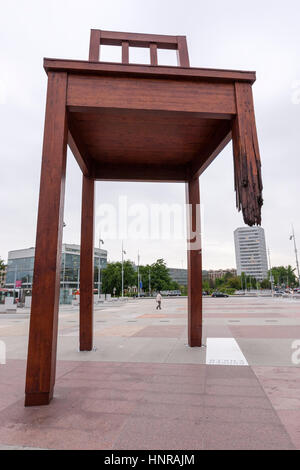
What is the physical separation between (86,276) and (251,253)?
18011 cm

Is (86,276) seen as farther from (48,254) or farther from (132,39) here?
(132,39)

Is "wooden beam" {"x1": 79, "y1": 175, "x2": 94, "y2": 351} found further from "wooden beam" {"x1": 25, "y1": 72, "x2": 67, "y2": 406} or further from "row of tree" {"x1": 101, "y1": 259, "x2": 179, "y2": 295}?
"row of tree" {"x1": 101, "y1": 259, "x2": 179, "y2": 295}

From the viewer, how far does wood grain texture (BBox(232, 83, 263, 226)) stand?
4289mm

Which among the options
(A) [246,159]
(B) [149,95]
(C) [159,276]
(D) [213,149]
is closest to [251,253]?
(C) [159,276]

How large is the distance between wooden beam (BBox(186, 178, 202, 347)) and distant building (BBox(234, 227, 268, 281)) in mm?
174081

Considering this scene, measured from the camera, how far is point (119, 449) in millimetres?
2785

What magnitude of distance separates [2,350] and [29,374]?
468cm

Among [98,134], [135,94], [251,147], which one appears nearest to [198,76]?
[135,94]

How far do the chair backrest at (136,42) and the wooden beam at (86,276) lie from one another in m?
3.11

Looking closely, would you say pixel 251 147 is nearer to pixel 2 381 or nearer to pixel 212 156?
pixel 212 156

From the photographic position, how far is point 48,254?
14.0ft

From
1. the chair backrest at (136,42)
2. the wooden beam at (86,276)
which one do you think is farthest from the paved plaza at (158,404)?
the chair backrest at (136,42)

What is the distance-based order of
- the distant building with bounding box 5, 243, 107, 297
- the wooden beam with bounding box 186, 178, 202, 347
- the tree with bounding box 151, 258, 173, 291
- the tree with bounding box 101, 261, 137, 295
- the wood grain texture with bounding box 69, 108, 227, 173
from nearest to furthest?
the wood grain texture with bounding box 69, 108, 227, 173 → the wooden beam with bounding box 186, 178, 202, 347 → the tree with bounding box 101, 261, 137, 295 → the tree with bounding box 151, 258, 173, 291 → the distant building with bounding box 5, 243, 107, 297

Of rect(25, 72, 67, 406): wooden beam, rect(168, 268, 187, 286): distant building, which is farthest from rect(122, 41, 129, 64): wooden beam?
rect(168, 268, 187, 286): distant building
